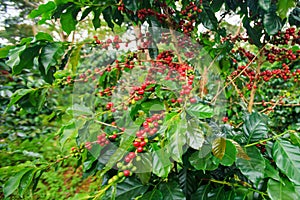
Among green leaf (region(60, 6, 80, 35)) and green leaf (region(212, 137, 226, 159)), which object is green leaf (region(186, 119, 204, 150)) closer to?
green leaf (region(212, 137, 226, 159))

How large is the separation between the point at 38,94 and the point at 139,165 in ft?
1.69

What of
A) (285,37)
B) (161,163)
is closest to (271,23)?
(285,37)

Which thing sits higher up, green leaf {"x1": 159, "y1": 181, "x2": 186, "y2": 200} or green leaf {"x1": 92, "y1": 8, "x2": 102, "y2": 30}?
green leaf {"x1": 92, "y1": 8, "x2": 102, "y2": 30}

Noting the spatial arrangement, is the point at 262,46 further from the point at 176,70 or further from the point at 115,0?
the point at 115,0

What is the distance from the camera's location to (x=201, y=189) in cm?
73

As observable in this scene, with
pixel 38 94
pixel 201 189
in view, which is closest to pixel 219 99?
pixel 201 189

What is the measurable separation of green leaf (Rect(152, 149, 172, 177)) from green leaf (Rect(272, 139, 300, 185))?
0.29 metres


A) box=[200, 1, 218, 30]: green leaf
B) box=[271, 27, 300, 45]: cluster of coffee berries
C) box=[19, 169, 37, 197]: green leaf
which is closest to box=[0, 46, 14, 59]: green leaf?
box=[19, 169, 37, 197]: green leaf

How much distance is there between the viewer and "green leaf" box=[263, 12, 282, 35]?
72 centimetres

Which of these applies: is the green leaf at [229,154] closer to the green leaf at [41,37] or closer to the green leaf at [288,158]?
the green leaf at [288,158]

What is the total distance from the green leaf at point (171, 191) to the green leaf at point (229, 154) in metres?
0.16

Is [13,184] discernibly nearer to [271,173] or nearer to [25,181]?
[25,181]

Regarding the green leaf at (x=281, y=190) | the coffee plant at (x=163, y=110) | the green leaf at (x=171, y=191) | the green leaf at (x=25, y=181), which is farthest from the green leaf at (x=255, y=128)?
the green leaf at (x=25, y=181)

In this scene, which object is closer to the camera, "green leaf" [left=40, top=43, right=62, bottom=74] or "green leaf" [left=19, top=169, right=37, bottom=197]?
"green leaf" [left=40, top=43, right=62, bottom=74]
